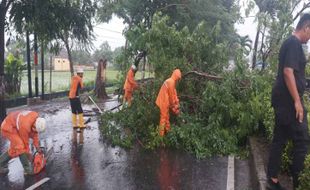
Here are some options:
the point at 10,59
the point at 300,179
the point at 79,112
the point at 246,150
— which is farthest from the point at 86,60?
the point at 300,179

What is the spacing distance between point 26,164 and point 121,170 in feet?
5.26

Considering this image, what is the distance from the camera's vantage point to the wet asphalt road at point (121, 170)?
5773mm

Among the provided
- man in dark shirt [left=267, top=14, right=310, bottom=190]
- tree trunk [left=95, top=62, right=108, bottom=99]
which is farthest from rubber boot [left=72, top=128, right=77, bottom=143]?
tree trunk [left=95, top=62, right=108, bottom=99]

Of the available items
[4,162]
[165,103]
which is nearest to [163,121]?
[165,103]

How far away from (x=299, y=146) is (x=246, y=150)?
3480 millimetres

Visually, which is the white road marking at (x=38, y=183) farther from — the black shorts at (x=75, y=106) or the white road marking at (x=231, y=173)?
the black shorts at (x=75, y=106)

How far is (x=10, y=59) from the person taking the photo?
16609 millimetres

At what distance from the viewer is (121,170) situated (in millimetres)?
6535

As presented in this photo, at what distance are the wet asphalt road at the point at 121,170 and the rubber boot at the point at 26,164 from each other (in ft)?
0.34

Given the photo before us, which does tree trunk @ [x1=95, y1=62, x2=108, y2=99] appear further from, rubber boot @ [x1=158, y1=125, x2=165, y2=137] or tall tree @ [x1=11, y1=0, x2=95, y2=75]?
rubber boot @ [x1=158, y1=125, x2=165, y2=137]

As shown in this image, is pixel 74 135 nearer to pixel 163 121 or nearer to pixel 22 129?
pixel 163 121

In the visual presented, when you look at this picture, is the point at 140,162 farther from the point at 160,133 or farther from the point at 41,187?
the point at 41,187

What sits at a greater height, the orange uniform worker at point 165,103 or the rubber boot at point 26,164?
the orange uniform worker at point 165,103

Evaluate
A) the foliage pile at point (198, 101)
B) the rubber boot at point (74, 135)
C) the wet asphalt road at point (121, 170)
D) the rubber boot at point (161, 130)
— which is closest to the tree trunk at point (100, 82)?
the foliage pile at point (198, 101)
